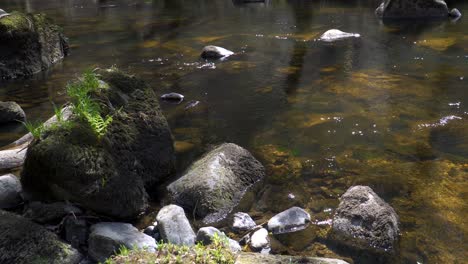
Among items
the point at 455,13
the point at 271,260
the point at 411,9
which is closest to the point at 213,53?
the point at 271,260

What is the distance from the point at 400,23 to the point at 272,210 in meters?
12.7

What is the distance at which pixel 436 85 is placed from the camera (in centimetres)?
878

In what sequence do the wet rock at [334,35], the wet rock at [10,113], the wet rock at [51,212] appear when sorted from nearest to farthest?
the wet rock at [51,212] → the wet rock at [10,113] → the wet rock at [334,35]

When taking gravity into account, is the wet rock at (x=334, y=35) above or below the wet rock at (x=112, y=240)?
above

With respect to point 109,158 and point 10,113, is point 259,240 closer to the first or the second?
point 109,158

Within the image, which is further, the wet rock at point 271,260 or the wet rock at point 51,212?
the wet rock at point 51,212

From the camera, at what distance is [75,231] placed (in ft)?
14.2

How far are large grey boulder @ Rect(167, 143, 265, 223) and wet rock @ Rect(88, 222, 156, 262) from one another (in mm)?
818

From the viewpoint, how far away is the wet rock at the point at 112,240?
13.3ft

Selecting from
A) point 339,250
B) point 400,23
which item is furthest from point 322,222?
point 400,23

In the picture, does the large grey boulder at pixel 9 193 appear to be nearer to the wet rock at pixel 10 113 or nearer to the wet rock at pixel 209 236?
the wet rock at pixel 209 236

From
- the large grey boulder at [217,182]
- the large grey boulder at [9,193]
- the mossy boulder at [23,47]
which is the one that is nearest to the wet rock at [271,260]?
the large grey boulder at [217,182]

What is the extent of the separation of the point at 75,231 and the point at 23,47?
824 centimetres

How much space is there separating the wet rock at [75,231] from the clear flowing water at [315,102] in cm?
162
